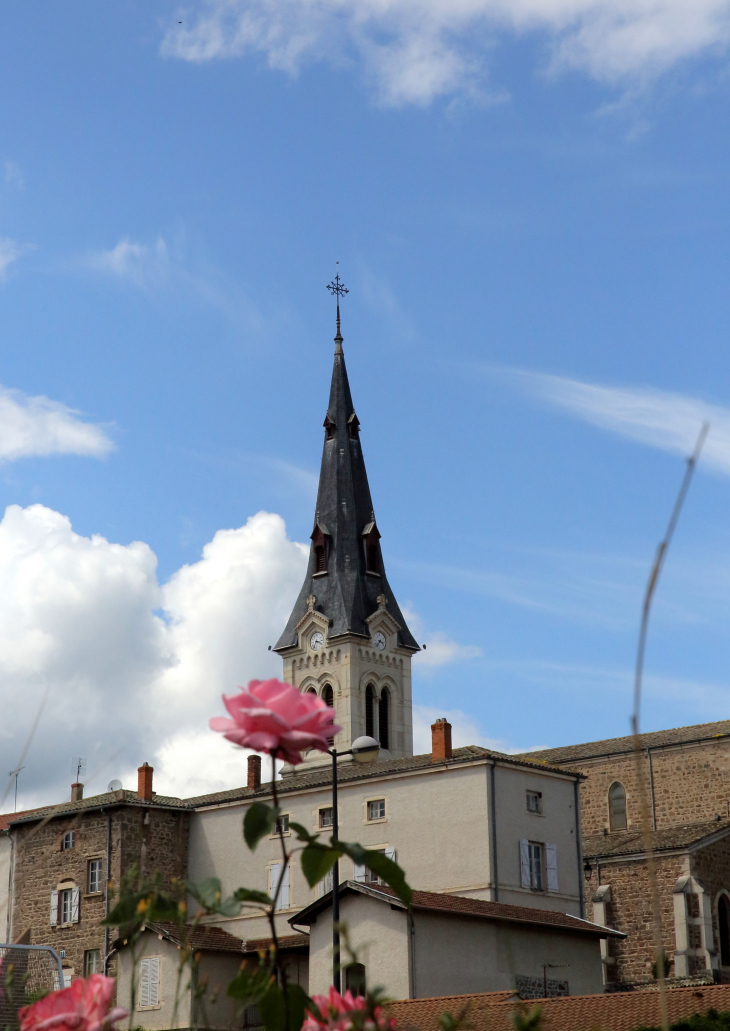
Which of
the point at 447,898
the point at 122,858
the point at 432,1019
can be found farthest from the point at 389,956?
the point at 122,858

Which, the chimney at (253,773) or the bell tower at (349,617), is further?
the bell tower at (349,617)

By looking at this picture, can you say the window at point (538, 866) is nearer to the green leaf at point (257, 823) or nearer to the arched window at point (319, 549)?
the green leaf at point (257, 823)

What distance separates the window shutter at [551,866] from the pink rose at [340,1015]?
3867 centimetres

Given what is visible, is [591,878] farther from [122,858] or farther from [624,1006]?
[624,1006]

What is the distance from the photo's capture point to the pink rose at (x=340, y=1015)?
2.82 meters

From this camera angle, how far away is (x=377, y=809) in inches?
1634

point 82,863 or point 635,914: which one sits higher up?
point 82,863

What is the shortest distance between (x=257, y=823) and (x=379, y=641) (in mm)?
76683

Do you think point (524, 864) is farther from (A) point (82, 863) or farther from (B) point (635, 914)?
(A) point (82, 863)

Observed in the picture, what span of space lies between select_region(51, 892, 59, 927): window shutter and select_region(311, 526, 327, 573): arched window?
125 ft

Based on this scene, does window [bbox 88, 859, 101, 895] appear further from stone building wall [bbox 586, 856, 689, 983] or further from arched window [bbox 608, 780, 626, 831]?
arched window [bbox 608, 780, 626, 831]

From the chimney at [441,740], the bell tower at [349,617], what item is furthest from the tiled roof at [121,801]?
the bell tower at [349,617]

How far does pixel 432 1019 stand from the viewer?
2577cm

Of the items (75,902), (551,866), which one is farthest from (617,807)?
(75,902)
